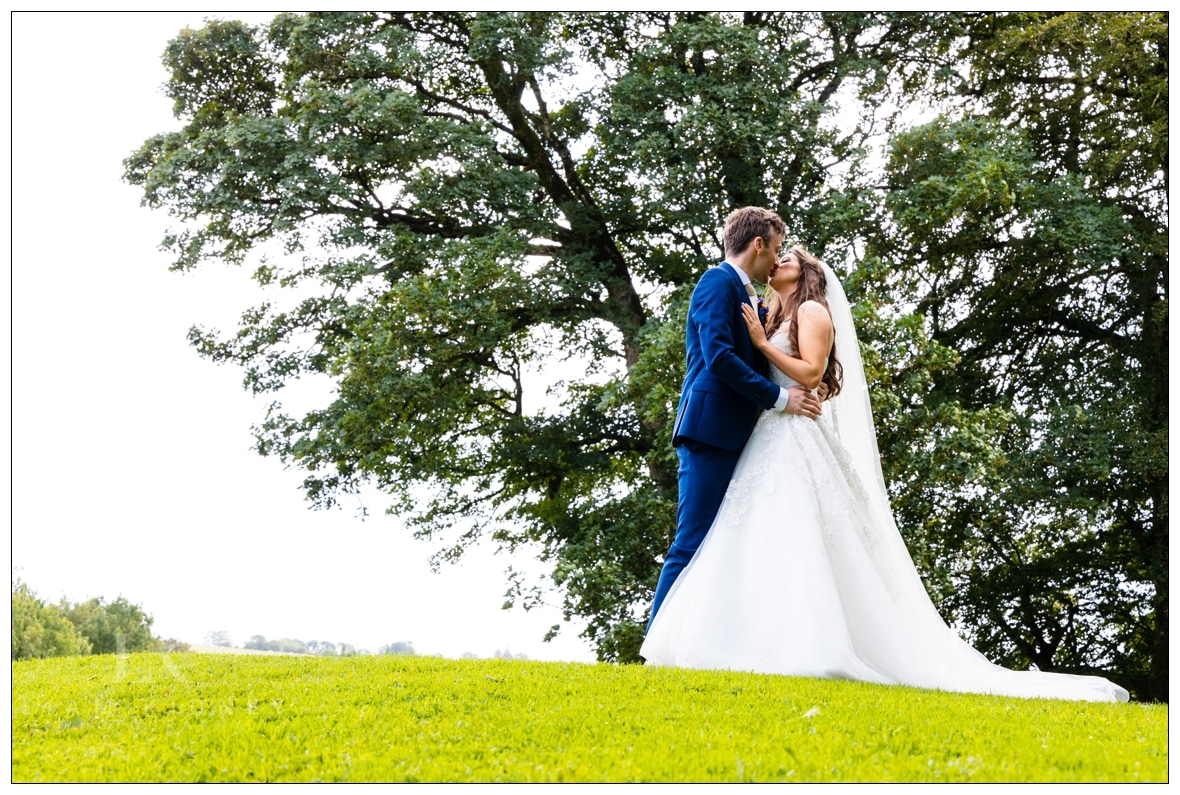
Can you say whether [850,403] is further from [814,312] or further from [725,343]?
[725,343]

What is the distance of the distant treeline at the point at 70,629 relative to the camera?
32.5 feet

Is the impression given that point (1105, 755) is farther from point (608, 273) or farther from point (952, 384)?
point (608, 273)

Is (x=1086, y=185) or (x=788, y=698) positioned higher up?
(x=1086, y=185)

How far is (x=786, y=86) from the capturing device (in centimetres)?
1416

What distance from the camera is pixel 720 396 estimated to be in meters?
6.14

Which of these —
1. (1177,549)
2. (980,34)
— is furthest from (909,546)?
(980,34)

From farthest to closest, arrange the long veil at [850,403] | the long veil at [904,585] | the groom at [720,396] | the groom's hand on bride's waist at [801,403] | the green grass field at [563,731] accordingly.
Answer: the long veil at [850,403] < the groom's hand on bride's waist at [801,403] < the groom at [720,396] < the long veil at [904,585] < the green grass field at [563,731]

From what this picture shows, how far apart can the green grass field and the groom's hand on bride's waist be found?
163 centimetres

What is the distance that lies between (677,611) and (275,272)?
12.0 metres

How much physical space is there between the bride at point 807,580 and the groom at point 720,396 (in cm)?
9

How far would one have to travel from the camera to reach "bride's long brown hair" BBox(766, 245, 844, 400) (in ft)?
20.8


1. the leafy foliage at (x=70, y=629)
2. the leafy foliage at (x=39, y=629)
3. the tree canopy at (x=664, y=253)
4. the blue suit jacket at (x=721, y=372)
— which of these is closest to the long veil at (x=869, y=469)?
the blue suit jacket at (x=721, y=372)

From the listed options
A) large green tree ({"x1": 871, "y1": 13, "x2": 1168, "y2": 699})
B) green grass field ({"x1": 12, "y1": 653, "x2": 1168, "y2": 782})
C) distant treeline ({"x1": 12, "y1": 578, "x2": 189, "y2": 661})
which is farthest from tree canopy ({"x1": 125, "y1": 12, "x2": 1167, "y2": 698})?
green grass field ({"x1": 12, "y1": 653, "x2": 1168, "y2": 782})

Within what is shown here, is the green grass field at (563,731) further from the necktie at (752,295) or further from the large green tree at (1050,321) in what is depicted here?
the large green tree at (1050,321)
